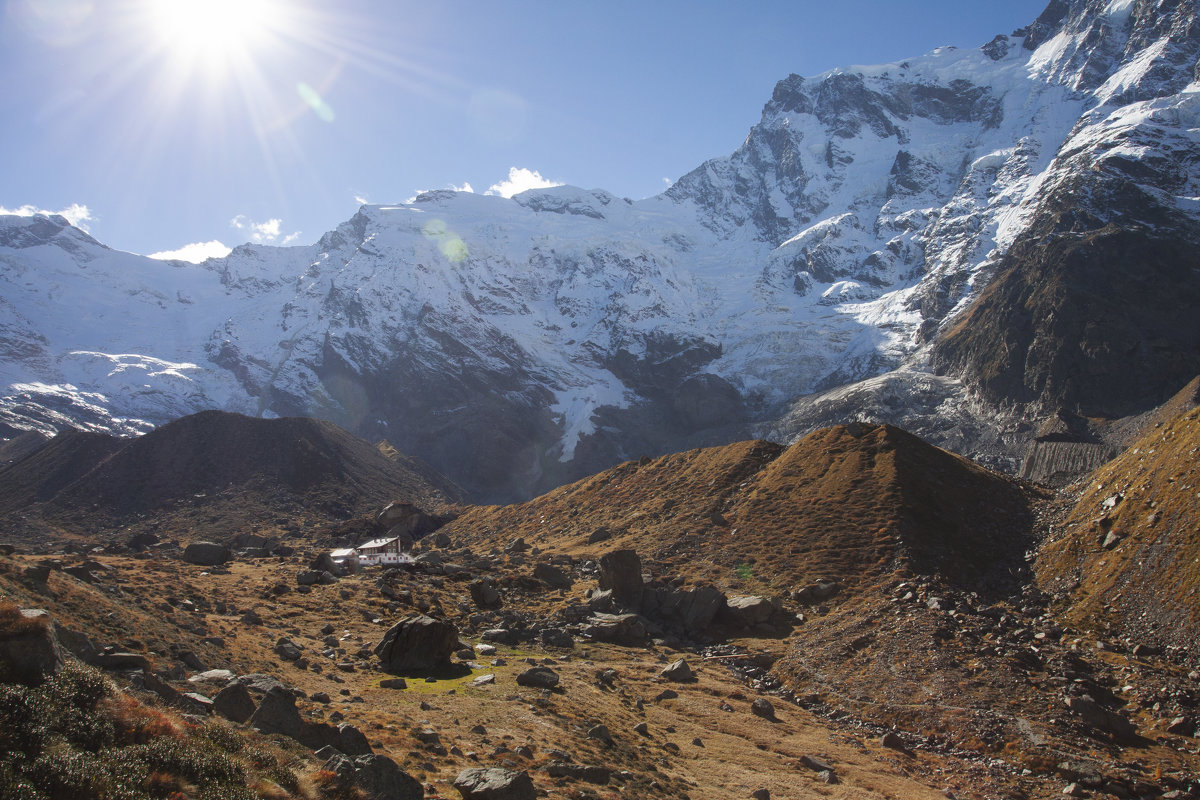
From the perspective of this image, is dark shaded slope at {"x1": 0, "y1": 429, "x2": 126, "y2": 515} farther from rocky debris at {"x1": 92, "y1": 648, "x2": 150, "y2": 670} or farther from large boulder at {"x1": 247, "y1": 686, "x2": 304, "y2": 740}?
large boulder at {"x1": 247, "y1": 686, "x2": 304, "y2": 740}

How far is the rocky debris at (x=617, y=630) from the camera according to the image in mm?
31047

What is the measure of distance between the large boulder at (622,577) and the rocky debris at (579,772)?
20.3 meters

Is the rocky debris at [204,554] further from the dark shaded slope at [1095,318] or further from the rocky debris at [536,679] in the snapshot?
the dark shaded slope at [1095,318]

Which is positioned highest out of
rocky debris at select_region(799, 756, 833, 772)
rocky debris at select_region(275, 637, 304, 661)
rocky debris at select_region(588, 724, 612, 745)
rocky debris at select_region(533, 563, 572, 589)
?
rocky debris at select_region(275, 637, 304, 661)

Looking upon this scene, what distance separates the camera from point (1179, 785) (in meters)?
19.0

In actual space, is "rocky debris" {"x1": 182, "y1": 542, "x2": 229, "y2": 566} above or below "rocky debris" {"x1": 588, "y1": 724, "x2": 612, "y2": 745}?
above

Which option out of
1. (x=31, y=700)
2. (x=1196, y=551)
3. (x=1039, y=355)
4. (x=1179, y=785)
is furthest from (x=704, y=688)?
(x=1039, y=355)

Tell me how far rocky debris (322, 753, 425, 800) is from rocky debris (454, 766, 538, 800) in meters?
1.00

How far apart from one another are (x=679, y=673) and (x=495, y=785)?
14.9m

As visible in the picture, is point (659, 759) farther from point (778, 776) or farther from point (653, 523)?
point (653, 523)

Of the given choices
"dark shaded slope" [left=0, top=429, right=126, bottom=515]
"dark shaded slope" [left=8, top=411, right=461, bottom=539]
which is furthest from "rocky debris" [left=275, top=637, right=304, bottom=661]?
"dark shaded slope" [left=0, top=429, right=126, bottom=515]

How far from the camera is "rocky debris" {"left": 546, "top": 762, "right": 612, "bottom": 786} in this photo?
14875 millimetres

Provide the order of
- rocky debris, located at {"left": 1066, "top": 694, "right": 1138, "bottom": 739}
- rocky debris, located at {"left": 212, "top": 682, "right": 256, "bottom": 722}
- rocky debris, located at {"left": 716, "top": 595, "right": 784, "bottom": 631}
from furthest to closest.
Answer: rocky debris, located at {"left": 716, "top": 595, "right": 784, "bottom": 631} → rocky debris, located at {"left": 1066, "top": 694, "right": 1138, "bottom": 739} → rocky debris, located at {"left": 212, "top": 682, "right": 256, "bottom": 722}

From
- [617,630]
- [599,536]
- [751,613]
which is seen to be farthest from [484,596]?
[599,536]
